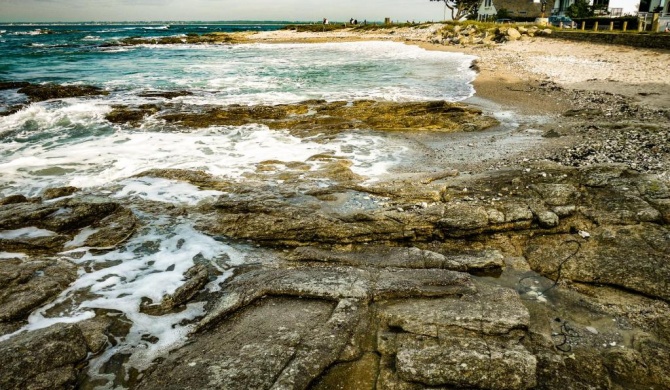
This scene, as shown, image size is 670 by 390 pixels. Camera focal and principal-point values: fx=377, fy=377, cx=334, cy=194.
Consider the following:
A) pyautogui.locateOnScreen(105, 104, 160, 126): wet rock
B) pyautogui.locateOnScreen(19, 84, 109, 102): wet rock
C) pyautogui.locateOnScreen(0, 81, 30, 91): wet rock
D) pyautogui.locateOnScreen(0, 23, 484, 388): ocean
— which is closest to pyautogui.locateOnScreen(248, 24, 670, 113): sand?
pyautogui.locateOnScreen(0, 23, 484, 388): ocean

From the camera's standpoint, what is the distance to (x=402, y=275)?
519 cm

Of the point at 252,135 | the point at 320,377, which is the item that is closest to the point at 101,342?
the point at 320,377

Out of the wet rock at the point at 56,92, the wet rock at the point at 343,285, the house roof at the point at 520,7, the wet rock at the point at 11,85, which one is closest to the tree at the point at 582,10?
the house roof at the point at 520,7

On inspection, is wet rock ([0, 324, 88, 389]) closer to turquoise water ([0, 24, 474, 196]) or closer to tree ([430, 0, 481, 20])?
turquoise water ([0, 24, 474, 196])

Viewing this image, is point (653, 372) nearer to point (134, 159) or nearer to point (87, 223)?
point (87, 223)

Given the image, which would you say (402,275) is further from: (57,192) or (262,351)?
(57,192)

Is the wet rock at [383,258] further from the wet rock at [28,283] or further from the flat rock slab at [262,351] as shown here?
the wet rock at [28,283]

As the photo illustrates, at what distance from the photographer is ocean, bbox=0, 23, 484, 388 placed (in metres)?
5.36

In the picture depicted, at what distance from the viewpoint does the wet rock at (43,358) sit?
382cm

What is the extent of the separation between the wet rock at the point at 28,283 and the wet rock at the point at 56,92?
59.4 ft

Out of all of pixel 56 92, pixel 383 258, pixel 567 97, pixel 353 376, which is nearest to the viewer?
pixel 353 376

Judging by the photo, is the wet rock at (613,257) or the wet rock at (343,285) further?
the wet rock at (613,257)

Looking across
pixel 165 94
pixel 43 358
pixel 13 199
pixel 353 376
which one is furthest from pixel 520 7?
pixel 43 358

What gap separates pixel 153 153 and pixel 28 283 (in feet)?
24.0
